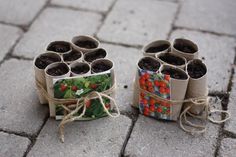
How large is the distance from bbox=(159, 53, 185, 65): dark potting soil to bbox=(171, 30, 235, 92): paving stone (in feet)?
1.11

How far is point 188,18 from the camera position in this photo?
275 centimetres

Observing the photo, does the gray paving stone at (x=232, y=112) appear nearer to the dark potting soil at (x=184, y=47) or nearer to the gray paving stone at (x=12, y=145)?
the dark potting soil at (x=184, y=47)

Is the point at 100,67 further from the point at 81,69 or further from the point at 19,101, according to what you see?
the point at 19,101

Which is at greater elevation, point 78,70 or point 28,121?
point 78,70

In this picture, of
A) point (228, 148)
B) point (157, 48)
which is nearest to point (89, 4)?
point (157, 48)

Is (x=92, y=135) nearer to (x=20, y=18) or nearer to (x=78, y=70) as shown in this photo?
(x=78, y=70)

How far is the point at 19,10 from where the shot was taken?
9.10 ft

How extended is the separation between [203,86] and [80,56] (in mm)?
617

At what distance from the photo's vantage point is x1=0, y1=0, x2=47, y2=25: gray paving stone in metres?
2.70

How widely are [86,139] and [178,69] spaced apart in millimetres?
552

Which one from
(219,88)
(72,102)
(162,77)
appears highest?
(162,77)

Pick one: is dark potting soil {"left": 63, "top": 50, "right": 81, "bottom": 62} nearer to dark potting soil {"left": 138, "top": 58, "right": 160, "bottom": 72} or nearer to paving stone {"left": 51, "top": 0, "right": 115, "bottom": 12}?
dark potting soil {"left": 138, "top": 58, "right": 160, "bottom": 72}

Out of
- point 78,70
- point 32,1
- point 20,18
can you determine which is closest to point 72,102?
point 78,70

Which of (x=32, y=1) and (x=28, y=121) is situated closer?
(x=28, y=121)
